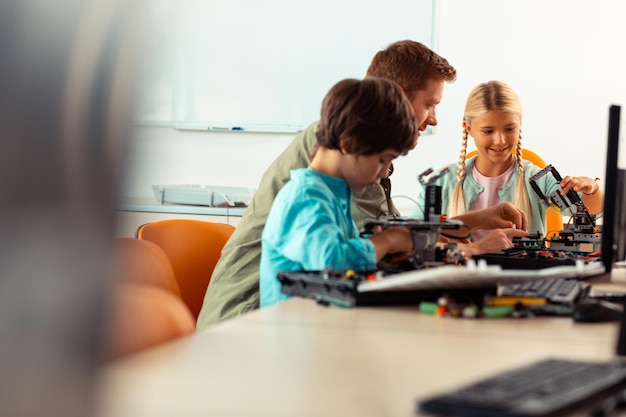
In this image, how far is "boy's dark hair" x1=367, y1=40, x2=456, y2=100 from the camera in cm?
237

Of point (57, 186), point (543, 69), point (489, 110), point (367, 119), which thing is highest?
point (543, 69)

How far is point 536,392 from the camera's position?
624 mm

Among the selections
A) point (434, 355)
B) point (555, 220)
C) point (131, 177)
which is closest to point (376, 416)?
point (434, 355)

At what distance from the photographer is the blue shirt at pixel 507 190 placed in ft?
9.97

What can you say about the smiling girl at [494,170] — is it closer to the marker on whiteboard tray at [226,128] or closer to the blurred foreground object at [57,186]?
the marker on whiteboard tray at [226,128]

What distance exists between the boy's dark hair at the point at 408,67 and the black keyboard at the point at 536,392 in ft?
5.56

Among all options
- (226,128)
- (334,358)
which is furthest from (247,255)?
(226,128)

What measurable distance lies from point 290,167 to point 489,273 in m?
1.01

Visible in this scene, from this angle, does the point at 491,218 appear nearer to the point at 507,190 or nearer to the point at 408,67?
the point at 408,67

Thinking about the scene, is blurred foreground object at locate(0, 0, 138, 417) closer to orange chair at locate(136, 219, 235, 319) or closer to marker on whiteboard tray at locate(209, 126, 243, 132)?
orange chair at locate(136, 219, 235, 319)

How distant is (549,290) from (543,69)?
313 cm

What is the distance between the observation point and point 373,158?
1787 millimetres

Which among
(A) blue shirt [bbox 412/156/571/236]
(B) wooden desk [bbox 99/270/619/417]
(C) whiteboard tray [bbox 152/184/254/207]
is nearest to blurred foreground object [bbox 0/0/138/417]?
(B) wooden desk [bbox 99/270/619/417]

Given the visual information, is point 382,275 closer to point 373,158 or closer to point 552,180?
point 373,158
